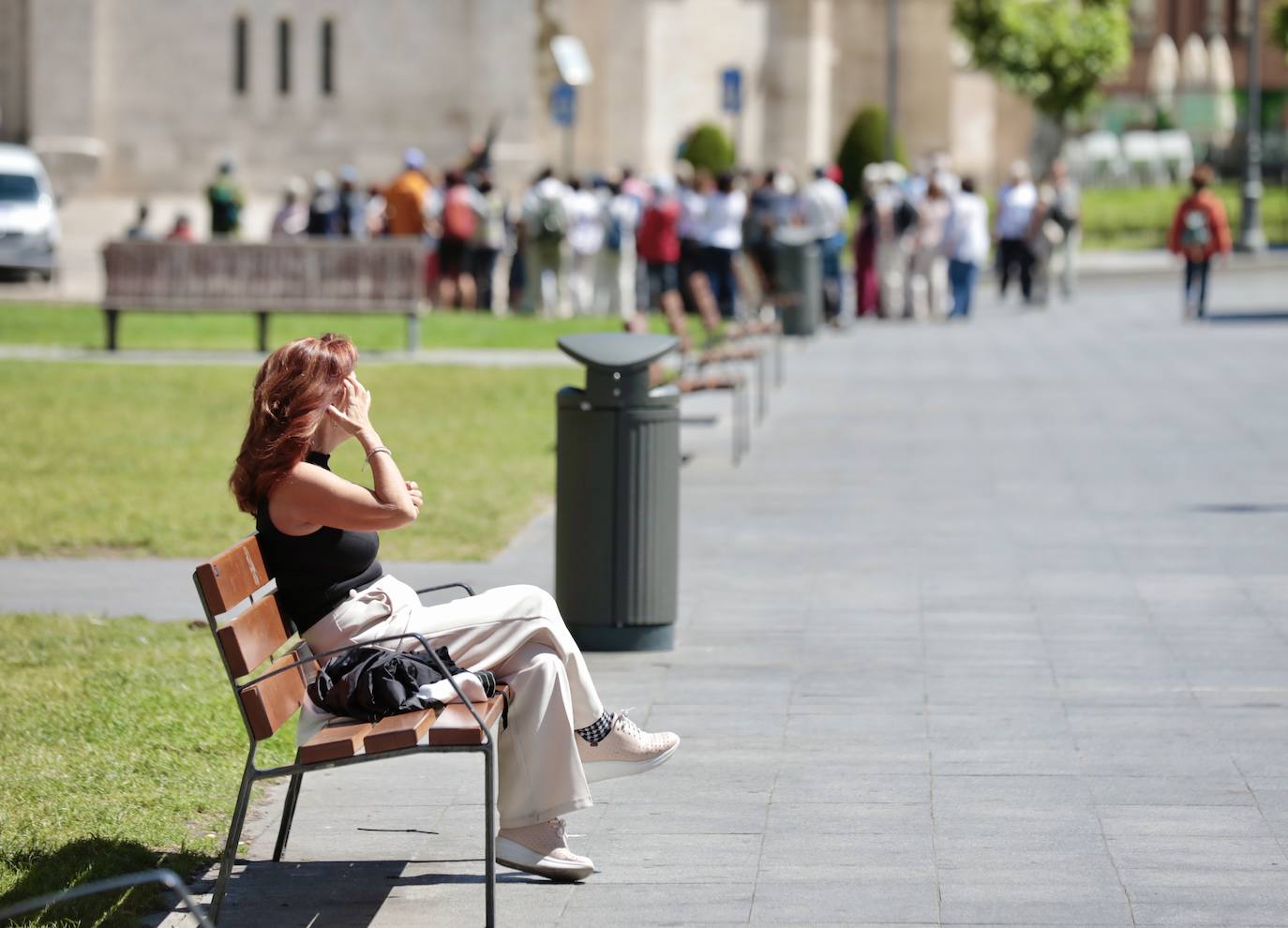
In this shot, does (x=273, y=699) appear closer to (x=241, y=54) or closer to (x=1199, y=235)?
(x=1199, y=235)

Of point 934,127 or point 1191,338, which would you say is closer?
point 1191,338

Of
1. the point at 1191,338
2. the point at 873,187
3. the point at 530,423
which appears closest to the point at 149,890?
the point at 530,423

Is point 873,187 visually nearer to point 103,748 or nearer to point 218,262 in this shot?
point 218,262

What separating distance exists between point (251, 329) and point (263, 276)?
373 cm

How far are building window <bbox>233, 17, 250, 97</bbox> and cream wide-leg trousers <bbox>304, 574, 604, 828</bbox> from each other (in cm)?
4013

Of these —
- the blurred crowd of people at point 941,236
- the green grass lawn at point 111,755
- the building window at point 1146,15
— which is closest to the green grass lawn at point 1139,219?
the blurred crowd of people at point 941,236

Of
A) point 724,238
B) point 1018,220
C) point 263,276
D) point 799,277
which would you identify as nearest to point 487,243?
point 724,238

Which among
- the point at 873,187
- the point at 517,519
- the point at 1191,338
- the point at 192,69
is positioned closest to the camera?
the point at 517,519

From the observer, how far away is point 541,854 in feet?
19.2

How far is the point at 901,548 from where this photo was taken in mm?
11258

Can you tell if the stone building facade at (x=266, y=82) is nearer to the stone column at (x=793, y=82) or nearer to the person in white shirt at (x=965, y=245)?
the stone column at (x=793, y=82)

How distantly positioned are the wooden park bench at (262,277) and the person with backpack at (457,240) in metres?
4.91

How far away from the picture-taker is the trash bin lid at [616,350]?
8438 mm

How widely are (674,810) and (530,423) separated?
10.2 metres
